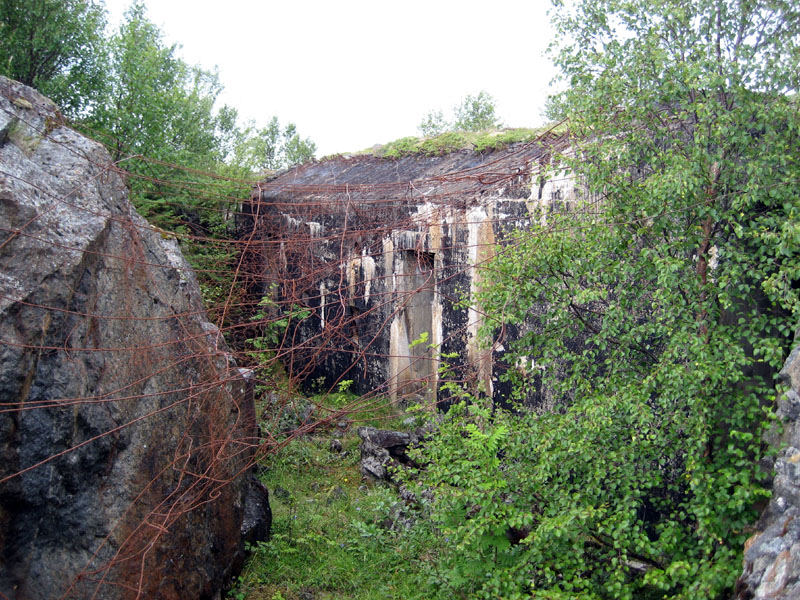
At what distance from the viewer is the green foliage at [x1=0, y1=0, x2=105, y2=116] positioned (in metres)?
8.91

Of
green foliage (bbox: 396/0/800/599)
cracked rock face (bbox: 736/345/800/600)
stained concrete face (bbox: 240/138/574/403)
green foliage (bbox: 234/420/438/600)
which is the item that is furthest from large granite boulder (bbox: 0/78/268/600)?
cracked rock face (bbox: 736/345/800/600)

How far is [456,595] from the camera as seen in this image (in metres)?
4.32

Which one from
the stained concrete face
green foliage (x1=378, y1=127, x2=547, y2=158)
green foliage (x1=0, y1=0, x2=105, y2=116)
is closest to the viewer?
the stained concrete face

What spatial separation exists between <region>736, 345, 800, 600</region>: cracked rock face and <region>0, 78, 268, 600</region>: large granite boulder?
2710 mm

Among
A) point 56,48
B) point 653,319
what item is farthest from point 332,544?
point 56,48

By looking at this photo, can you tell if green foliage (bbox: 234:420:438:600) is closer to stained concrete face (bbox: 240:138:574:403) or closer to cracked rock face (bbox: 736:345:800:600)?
stained concrete face (bbox: 240:138:574:403)

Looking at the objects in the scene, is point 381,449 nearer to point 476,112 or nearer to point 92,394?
point 92,394

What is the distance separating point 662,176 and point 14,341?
11.5 ft

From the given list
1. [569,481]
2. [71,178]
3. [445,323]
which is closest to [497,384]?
[445,323]

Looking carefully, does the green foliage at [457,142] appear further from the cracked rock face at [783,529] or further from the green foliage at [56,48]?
the cracked rock face at [783,529]

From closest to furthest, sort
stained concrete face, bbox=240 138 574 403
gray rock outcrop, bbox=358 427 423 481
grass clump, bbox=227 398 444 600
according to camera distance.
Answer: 1. grass clump, bbox=227 398 444 600
2. stained concrete face, bbox=240 138 574 403
3. gray rock outcrop, bbox=358 427 423 481

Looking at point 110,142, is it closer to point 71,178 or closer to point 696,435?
point 71,178

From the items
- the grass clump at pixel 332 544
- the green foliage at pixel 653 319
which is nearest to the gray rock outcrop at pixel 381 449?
the grass clump at pixel 332 544

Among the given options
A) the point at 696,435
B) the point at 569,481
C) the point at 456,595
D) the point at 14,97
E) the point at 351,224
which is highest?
the point at 14,97
